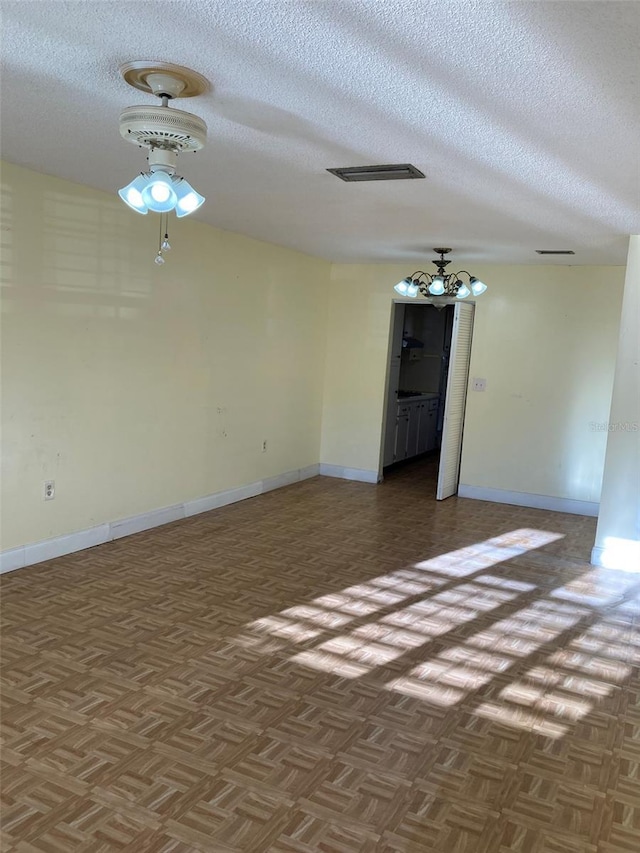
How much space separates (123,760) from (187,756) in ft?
0.72

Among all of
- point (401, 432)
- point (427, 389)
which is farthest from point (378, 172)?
point (427, 389)

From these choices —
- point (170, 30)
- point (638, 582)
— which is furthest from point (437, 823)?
point (638, 582)

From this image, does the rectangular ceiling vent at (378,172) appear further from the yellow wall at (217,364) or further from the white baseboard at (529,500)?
the white baseboard at (529,500)

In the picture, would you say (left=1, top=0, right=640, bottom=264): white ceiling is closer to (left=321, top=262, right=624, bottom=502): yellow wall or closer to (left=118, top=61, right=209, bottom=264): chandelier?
(left=118, top=61, right=209, bottom=264): chandelier

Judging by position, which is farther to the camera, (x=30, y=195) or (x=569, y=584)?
(x=569, y=584)

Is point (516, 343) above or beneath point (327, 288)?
beneath

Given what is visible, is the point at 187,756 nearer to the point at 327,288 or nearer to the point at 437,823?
the point at 437,823

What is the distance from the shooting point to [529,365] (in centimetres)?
659

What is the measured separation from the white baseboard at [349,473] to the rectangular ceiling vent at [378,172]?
432 cm

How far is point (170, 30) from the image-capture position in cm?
197

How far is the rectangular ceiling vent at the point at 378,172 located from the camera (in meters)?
3.25

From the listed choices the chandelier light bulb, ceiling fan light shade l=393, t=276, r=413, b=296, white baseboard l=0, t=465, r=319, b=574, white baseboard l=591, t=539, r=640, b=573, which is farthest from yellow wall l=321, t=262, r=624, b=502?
the chandelier light bulb

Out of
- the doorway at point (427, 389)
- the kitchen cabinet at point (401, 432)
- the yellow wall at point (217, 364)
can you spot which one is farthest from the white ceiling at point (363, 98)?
the kitchen cabinet at point (401, 432)

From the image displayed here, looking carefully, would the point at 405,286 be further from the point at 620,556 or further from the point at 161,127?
the point at 161,127
